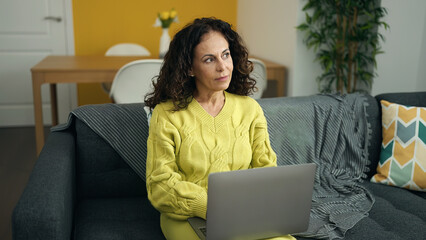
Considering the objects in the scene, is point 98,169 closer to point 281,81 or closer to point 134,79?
point 134,79

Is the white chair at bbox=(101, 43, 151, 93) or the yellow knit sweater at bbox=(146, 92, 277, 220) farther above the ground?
the white chair at bbox=(101, 43, 151, 93)

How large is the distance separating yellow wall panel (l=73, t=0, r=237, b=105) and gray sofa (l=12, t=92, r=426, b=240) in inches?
104

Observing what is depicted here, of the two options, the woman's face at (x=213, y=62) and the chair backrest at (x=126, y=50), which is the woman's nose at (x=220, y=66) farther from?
the chair backrest at (x=126, y=50)

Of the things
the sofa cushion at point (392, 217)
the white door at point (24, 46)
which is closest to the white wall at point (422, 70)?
the sofa cushion at point (392, 217)

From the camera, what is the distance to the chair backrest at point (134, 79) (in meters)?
2.85

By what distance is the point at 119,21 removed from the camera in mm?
4340

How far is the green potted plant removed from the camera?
2.89 meters

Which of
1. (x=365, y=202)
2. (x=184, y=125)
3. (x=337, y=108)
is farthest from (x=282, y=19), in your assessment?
(x=184, y=125)

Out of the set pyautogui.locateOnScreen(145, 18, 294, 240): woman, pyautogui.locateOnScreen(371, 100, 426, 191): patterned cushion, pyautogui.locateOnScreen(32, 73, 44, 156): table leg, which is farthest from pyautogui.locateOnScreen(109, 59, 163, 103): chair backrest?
pyautogui.locateOnScreen(371, 100, 426, 191): patterned cushion

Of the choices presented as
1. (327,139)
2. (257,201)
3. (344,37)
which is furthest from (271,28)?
(257,201)

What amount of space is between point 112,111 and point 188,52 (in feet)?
1.56

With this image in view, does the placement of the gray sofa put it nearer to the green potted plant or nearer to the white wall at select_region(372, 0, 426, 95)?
the green potted plant

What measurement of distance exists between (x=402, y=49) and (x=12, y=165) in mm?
2728

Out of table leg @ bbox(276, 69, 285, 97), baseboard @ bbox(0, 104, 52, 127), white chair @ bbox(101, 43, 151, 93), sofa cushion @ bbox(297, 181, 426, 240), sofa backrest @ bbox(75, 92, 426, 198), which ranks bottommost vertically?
baseboard @ bbox(0, 104, 52, 127)
